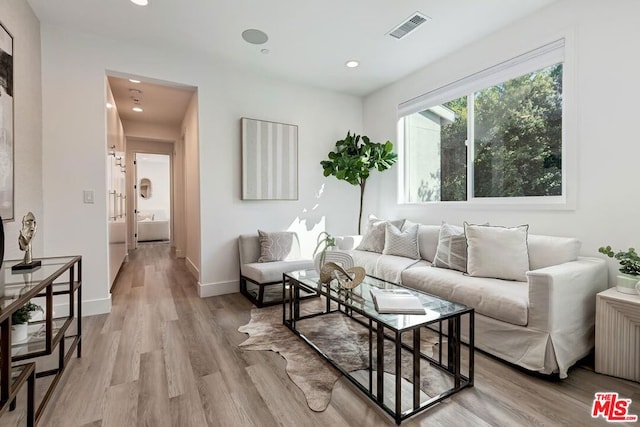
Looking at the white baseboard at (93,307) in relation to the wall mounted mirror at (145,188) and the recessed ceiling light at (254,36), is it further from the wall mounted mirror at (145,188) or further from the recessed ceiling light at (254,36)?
the wall mounted mirror at (145,188)

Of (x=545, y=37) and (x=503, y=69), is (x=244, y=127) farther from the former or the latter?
(x=545, y=37)

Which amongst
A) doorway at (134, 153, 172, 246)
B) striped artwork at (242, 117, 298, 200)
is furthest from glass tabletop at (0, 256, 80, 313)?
doorway at (134, 153, 172, 246)

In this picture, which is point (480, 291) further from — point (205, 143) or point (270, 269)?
point (205, 143)

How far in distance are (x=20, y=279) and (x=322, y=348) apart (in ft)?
5.94

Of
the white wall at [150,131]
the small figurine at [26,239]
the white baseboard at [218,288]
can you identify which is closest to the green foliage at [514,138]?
the white baseboard at [218,288]

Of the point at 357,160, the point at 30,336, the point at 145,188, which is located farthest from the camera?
the point at 145,188

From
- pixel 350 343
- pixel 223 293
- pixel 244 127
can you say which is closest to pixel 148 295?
pixel 223 293

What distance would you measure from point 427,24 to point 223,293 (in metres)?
3.61

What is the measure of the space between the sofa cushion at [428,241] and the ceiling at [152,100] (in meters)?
3.18

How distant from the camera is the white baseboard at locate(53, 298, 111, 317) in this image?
2.81 metres

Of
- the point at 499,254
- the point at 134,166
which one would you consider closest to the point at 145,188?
the point at 134,166

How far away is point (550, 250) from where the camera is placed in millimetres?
2336

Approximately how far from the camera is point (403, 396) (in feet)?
5.39

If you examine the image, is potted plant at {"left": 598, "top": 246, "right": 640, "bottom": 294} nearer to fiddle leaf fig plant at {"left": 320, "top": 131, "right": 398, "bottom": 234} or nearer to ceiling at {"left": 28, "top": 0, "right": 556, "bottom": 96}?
ceiling at {"left": 28, "top": 0, "right": 556, "bottom": 96}
